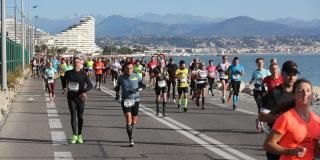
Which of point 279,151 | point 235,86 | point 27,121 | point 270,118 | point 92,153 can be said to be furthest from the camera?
point 235,86

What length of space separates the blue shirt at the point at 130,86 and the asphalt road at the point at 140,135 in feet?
2.94

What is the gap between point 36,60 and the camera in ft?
169

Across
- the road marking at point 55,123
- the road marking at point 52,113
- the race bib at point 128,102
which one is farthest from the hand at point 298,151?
the road marking at point 52,113

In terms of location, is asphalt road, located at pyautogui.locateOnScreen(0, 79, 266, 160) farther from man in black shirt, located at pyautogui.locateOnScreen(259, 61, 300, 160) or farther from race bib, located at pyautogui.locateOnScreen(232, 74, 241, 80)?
man in black shirt, located at pyautogui.locateOnScreen(259, 61, 300, 160)

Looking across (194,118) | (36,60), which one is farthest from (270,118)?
(36,60)

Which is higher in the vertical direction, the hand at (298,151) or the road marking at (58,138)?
the hand at (298,151)

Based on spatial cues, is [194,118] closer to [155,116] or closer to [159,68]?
[155,116]

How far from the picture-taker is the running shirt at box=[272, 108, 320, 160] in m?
5.18


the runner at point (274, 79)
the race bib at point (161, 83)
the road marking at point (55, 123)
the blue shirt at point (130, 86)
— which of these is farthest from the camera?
the race bib at point (161, 83)

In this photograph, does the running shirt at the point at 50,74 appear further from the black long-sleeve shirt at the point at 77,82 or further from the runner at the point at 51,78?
the black long-sleeve shirt at the point at 77,82

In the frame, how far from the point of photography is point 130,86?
Answer: 12.7 meters

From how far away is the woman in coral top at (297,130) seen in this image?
517 centimetres

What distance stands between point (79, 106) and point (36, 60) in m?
39.3

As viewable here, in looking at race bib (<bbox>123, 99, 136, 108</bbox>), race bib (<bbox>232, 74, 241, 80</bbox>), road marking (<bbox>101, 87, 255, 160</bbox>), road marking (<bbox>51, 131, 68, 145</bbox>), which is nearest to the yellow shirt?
race bib (<bbox>232, 74, 241, 80</bbox>)
